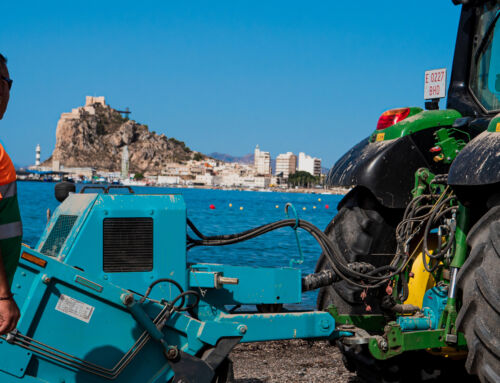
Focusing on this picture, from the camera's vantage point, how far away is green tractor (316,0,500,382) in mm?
3699

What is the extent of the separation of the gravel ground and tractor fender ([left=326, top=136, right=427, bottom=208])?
1.71 meters

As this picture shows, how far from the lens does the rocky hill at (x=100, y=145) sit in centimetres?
18212

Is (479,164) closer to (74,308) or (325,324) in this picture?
(325,324)

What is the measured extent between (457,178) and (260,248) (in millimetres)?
12337

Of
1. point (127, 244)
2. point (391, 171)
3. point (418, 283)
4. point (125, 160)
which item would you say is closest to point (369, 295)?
point (418, 283)

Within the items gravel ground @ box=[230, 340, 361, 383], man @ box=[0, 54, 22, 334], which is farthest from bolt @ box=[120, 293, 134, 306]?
gravel ground @ box=[230, 340, 361, 383]

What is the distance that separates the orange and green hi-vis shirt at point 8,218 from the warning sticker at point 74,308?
0.91 metres

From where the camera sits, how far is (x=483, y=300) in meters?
3.04

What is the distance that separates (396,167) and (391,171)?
0.04m

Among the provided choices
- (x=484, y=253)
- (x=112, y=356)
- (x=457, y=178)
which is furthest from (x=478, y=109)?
(x=112, y=356)

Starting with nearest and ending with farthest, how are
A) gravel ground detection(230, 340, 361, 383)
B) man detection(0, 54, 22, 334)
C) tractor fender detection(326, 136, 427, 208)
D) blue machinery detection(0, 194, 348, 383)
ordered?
man detection(0, 54, 22, 334), blue machinery detection(0, 194, 348, 383), tractor fender detection(326, 136, 427, 208), gravel ground detection(230, 340, 361, 383)

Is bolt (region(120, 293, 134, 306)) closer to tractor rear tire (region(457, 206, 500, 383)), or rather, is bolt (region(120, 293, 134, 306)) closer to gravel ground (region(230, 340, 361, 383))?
tractor rear tire (region(457, 206, 500, 383))

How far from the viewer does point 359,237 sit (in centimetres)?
413

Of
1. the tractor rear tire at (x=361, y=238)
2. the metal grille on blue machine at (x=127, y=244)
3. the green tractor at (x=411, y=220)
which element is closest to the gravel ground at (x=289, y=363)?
the green tractor at (x=411, y=220)
